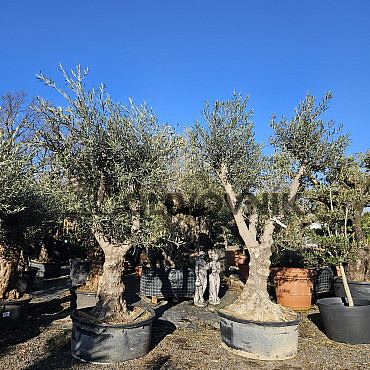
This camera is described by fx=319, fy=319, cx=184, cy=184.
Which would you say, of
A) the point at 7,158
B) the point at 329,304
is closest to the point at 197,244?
the point at 329,304

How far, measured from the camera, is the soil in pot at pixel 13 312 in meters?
8.27

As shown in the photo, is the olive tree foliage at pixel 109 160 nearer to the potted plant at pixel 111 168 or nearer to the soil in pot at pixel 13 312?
the potted plant at pixel 111 168

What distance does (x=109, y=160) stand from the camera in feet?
23.5

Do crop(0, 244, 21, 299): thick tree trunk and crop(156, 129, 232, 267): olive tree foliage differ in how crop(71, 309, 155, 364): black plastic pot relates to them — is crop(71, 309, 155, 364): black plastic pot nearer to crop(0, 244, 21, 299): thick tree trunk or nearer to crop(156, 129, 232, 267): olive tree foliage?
crop(0, 244, 21, 299): thick tree trunk

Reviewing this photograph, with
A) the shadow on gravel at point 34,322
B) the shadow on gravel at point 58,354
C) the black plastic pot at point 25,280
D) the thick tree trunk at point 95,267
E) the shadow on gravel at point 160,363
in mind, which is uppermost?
the thick tree trunk at point 95,267

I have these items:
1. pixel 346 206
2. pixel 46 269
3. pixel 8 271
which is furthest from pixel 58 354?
pixel 46 269

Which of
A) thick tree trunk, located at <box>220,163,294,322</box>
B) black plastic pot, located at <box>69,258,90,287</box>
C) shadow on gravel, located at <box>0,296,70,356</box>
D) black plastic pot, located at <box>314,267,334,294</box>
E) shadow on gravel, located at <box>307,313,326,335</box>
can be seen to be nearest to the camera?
thick tree trunk, located at <box>220,163,294,322</box>

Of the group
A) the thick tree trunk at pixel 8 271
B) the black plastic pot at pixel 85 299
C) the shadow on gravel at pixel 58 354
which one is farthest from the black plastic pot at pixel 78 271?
the shadow on gravel at pixel 58 354

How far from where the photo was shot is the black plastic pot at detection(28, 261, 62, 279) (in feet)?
58.5

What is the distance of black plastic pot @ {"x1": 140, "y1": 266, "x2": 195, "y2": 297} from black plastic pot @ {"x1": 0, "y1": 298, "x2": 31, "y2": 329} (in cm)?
435

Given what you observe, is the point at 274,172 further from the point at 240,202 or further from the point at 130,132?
the point at 130,132

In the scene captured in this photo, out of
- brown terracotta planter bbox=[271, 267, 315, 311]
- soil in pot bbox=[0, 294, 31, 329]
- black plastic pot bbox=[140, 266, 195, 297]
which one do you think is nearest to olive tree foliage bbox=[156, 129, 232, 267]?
black plastic pot bbox=[140, 266, 195, 297]

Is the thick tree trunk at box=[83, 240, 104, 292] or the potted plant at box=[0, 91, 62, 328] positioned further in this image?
the thick tree trunk at box=[83, 240, 104, 292]

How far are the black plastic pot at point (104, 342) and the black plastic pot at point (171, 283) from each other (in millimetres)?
5313
